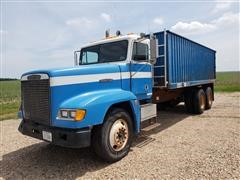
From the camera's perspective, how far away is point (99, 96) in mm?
4398

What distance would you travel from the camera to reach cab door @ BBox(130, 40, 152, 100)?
5.69 metres

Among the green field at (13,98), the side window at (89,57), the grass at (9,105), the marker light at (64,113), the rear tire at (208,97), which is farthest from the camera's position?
the green field at (13,98)

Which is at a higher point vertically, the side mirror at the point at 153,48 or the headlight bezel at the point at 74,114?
the side mirror at the point at 153,48

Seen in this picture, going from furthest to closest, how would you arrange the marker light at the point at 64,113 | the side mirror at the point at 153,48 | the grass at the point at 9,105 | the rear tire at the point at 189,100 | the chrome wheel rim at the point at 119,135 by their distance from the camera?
1. the grass at the point at 9,105
2. the rear tire at the point at 189,100
3. the side mirror at the point at 153,48
4. the chrome wheel rim at the point at 119,135
5. the marker light at the point at 64,113

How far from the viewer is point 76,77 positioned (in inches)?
175

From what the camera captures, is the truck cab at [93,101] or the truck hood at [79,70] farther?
the truck hood at [79,70]


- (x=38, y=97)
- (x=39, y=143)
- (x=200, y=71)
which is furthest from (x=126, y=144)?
(x=200, y=71)

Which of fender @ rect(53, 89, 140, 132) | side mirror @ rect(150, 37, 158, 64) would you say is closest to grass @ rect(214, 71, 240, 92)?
side mirror @ rect(150, 37, 158, 64)

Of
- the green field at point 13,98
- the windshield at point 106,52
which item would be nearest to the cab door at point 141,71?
the windshield at point 106,52

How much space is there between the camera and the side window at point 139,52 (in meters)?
5.70

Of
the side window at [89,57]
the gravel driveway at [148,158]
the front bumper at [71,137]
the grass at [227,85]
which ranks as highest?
the side window at [89,57]

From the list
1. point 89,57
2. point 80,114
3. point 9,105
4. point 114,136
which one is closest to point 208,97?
point 89,57

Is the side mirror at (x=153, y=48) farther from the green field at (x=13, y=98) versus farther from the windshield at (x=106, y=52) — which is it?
the green field at (x=13, y=98)

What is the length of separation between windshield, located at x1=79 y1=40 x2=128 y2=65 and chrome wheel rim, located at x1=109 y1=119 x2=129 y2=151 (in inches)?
61.4
